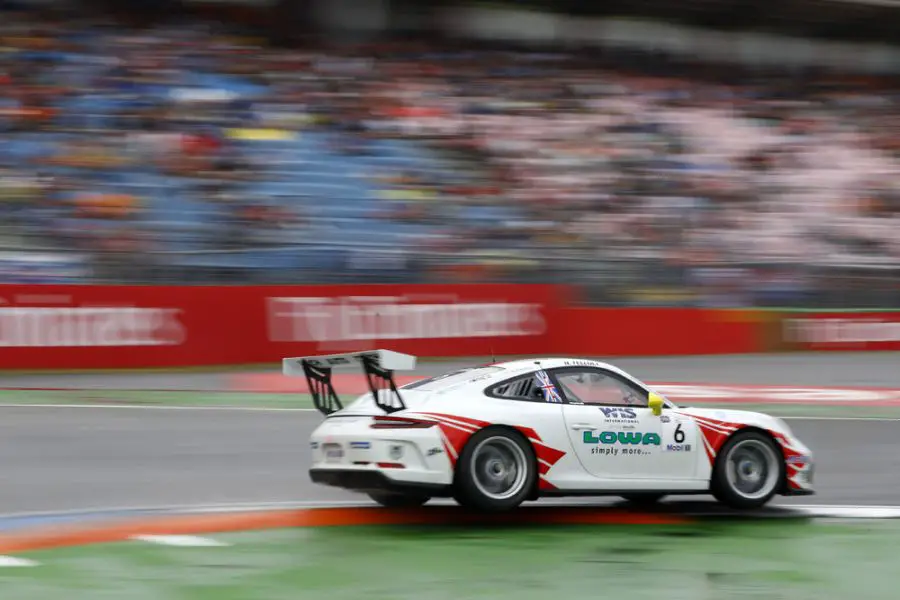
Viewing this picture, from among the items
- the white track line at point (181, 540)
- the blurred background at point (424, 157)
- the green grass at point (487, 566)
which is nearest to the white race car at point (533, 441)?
the green grass at point (487, 566)

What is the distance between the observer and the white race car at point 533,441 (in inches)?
335

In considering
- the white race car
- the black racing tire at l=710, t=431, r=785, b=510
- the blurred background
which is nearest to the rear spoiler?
the white race car

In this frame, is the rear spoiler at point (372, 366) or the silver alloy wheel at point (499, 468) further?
the silver alloy wheel at point (499, 468)

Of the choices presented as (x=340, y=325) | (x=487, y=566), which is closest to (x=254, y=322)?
(x=340, y=325)

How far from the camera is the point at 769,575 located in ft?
25.0

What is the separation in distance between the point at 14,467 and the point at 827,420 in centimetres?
857

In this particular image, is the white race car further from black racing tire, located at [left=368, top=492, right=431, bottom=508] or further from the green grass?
the green grass

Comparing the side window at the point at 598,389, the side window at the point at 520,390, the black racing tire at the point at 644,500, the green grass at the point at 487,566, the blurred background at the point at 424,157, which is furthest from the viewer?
the blurred background at the point at 424,157

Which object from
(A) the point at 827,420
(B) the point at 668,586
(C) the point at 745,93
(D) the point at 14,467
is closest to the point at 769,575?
(B) the point at 668,586

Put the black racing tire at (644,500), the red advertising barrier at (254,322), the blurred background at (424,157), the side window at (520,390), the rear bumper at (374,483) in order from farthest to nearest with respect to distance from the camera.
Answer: the blurred background at (424,157), the red advertising barrier at (254,322), the black racing tire at (644,500), the side window at (520,390), the rear bumper at (374,483)

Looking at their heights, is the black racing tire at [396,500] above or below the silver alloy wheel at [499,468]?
below

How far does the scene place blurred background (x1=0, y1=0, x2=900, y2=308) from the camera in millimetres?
18609

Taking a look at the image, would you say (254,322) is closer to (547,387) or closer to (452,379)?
(452,379)

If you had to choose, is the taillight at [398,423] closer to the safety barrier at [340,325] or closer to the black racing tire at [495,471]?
the black racing tire at [495,471]
